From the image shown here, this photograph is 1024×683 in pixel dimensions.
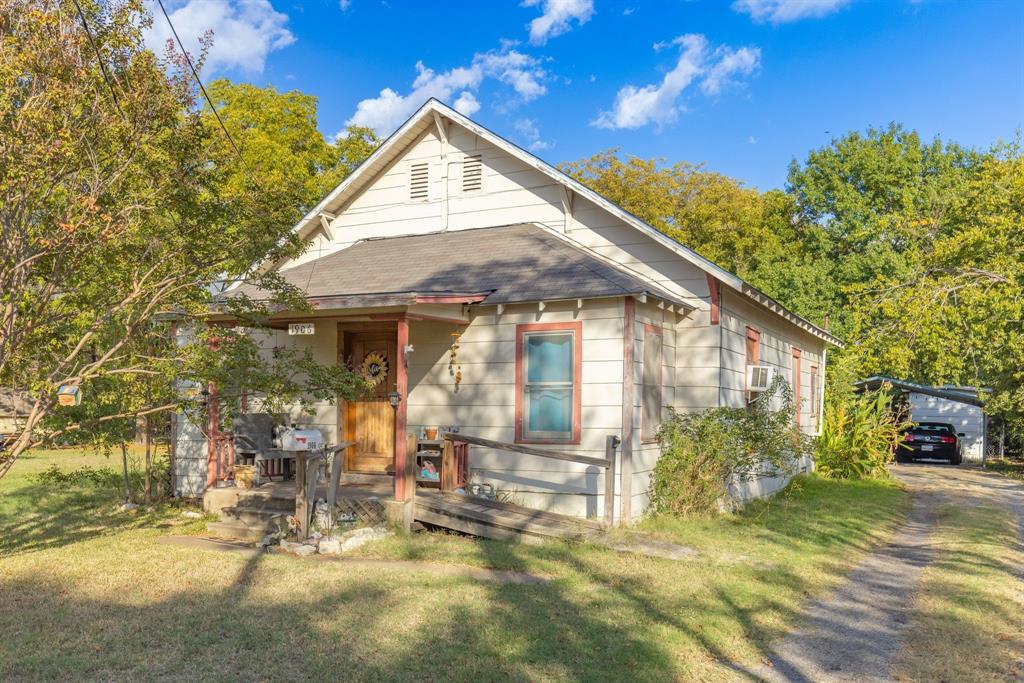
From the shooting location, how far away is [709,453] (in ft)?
36.6

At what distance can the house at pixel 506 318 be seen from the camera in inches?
421

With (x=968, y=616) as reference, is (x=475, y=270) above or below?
above

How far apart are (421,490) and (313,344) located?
339 centimetres

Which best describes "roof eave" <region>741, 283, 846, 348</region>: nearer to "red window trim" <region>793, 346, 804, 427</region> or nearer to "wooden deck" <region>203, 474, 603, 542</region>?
"red window trim" <region>793, 346, 804, 427</region>

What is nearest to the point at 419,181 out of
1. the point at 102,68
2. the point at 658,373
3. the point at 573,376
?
the point at 573,376

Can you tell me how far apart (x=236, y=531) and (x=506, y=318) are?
4431mm

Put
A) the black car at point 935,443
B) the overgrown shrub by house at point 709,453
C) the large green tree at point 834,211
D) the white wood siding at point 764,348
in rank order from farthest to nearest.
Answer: the black car at point 935,443, the large green tree at point 834,211, the white wood siding at point 764,348, the overgrown shrub by house at point 709,453

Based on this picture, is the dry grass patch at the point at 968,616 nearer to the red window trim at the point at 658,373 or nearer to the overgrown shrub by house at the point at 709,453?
the overgrown shrub by house at the point at 709,453

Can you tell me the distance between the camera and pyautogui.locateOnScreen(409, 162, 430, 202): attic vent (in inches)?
561

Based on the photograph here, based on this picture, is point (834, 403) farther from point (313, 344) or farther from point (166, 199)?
point (166, 199)

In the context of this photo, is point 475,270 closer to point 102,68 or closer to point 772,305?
point 772,305

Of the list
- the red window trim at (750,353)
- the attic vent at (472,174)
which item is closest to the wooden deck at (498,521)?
the red window trim at (750,353)

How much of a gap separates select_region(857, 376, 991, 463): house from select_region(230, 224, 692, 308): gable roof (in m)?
22.6

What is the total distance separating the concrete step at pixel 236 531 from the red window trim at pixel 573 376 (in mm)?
3498
